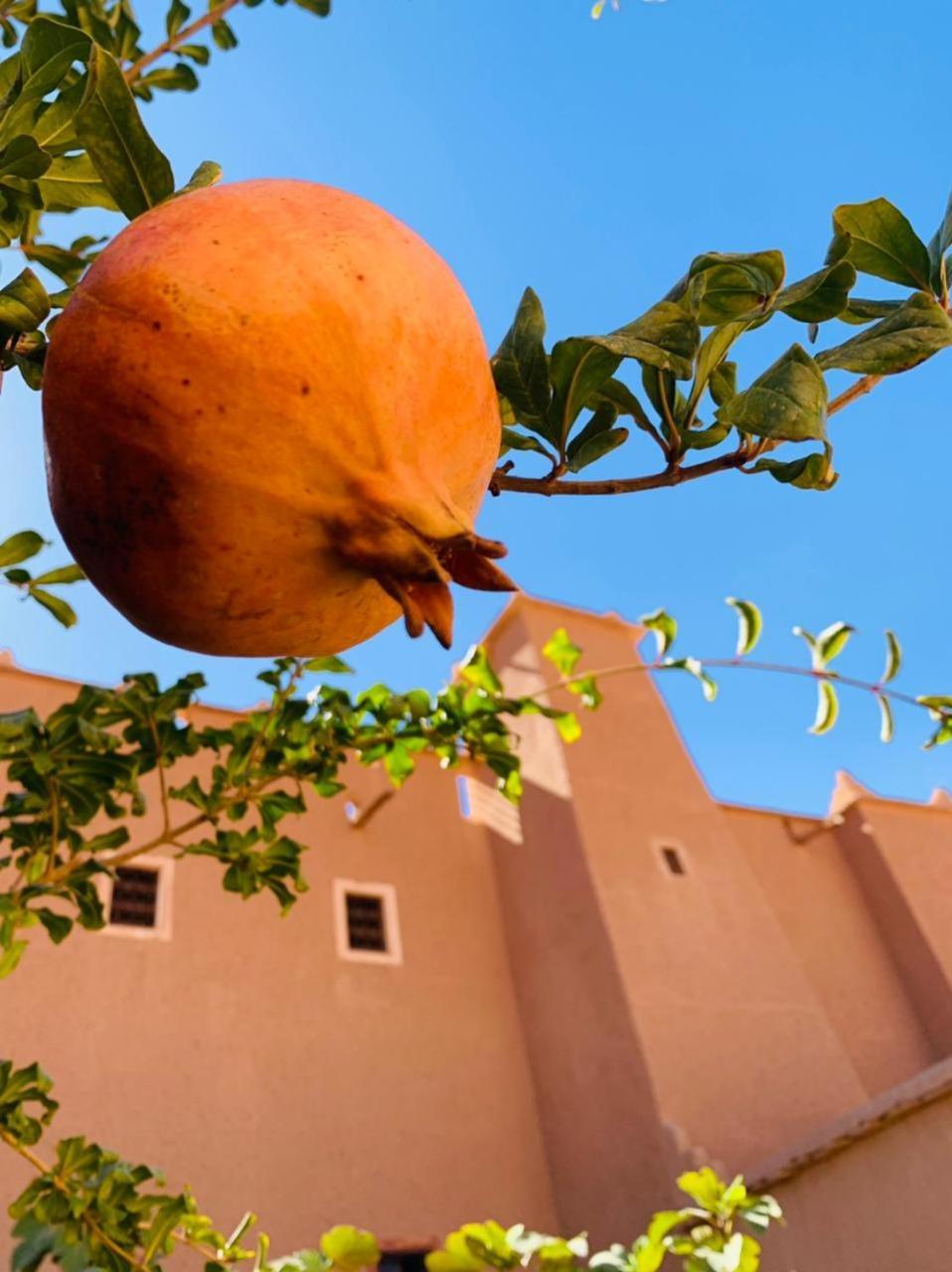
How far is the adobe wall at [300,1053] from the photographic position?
6000 millimetres

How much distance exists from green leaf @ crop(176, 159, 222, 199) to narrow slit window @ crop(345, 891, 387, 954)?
733cm

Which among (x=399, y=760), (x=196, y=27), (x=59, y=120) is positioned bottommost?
(x=59, y=120)

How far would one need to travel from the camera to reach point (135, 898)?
6875mm

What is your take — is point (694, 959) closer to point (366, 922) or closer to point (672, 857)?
point (672, 857)

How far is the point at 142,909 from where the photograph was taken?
22.5 ft

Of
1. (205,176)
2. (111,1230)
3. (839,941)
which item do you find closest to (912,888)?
(839,941)

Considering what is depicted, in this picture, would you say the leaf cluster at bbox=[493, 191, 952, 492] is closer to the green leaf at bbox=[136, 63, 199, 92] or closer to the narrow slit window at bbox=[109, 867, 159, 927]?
the green leaf at bbox=[136, 63, 199, 92]

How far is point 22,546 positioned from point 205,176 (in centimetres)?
73

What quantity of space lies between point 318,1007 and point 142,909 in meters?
1.53

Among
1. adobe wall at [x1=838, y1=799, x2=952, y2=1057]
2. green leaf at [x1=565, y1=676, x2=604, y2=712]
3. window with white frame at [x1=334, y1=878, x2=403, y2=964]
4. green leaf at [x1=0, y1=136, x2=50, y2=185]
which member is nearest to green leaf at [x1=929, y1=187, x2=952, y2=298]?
green leaf at [x1=0, y1=136, x2=50, y2=185]

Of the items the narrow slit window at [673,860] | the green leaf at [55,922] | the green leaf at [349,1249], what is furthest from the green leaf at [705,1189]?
the narrow slit window at [673,860]

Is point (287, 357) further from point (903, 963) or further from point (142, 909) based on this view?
point (903, 963)

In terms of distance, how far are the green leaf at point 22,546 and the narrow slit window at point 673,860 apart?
7.25 m

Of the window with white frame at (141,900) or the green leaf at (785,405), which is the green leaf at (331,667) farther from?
the window with white frame at (141,900)
